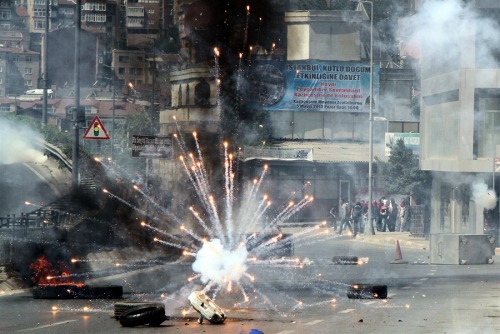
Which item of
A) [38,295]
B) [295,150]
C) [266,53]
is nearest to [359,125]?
[295,150]

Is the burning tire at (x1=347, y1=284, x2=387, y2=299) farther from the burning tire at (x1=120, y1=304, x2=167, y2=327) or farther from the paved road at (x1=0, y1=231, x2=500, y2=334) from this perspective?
the burning tire at (x1=120, y1=304, x2=167, y2=327)

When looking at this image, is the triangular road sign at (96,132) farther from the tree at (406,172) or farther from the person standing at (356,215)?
the tree at (406,172)

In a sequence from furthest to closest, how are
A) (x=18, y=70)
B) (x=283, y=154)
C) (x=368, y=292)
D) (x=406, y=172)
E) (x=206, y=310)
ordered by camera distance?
(x=18, y=70), (x=283, y=154), (x=406, y=172), (x=368, y=292), (x=206, y=310)

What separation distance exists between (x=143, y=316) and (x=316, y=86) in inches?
1757

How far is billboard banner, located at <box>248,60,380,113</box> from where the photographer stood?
63.8m

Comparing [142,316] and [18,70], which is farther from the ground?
[18,70]

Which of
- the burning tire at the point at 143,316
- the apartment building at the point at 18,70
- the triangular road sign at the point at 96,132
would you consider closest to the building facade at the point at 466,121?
the triangular road sign at the point at 96,132

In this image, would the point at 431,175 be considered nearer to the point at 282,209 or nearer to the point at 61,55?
the point at 282,209

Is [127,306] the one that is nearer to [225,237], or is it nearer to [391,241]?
[225,237]

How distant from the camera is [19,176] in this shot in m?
48.4

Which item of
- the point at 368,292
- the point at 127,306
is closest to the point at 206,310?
the point at 127,306

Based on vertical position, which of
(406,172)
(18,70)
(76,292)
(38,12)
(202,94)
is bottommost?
(76,292)

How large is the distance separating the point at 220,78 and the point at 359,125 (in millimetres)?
26291

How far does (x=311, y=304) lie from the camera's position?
981 inches
